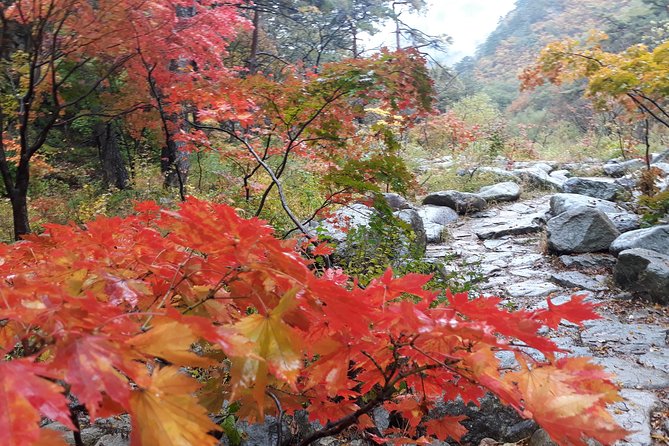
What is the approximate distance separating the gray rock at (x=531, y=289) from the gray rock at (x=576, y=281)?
0.34ft

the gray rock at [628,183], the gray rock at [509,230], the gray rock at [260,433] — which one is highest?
the gray rock at [628,183]

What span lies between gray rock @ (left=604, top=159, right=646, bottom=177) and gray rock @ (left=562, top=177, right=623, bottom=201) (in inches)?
38.5

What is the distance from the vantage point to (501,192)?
9.17 meters

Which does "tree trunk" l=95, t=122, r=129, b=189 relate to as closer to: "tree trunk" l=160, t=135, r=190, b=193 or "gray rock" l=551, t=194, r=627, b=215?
"tree trunk" l=160, t=135, r=190, b=193

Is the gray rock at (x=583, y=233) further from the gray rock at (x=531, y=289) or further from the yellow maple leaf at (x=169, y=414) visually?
the yellow maple leaf at (x=169, y=414)

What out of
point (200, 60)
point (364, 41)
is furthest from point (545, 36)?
point (200, 60)

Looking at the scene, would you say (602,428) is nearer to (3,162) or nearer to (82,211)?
(3,162)

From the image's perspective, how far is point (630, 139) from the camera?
9.70 meters

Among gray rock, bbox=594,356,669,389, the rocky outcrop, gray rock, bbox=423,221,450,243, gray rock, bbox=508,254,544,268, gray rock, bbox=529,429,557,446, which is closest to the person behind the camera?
gray rock, bbox=529,429,557,446

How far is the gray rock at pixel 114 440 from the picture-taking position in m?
2.03

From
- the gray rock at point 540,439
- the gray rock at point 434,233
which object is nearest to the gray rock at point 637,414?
the gray rock at point 540,439

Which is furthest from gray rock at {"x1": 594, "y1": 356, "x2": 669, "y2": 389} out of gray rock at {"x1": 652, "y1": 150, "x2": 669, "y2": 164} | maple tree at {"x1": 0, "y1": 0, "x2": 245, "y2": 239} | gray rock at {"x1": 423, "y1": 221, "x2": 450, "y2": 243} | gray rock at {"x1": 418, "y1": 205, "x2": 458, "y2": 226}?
gray rock at {"x1": 652, "y1": 150, "x2": 669, "y2": 164}

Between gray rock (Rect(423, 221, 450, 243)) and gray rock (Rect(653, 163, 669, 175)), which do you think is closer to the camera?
gray rock (Rect(423, 221, 450, 243))

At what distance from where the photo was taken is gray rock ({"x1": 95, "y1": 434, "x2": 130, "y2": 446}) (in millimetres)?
2025
